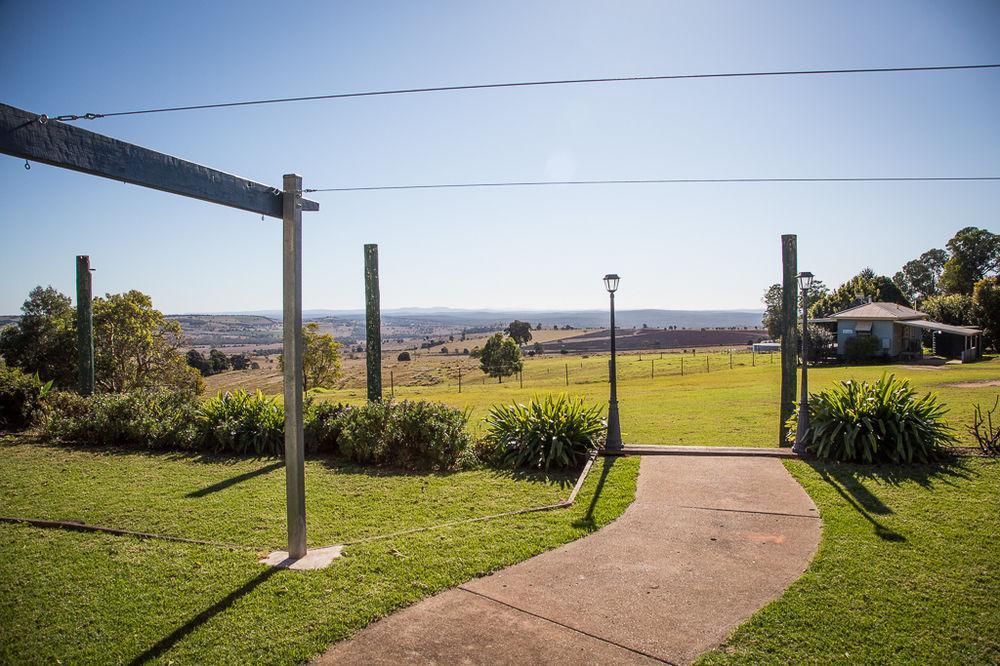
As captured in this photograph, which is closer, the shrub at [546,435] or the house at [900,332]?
the shrub at [546,435]

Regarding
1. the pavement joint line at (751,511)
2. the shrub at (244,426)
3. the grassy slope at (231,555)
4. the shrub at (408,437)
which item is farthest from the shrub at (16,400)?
the pavement joint line at (751,511)

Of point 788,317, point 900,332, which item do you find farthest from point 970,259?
point 788,317

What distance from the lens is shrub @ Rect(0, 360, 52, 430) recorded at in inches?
529

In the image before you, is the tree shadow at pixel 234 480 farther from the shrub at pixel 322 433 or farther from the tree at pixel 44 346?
the tree at pixel 44 346

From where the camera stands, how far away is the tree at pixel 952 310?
43516 millimetres

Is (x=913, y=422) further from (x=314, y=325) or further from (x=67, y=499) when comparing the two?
(x=314, y=325)

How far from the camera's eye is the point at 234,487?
27.6ft

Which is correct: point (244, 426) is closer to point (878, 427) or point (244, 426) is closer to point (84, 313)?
point (84, 313)

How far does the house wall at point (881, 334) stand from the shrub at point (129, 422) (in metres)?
38.1

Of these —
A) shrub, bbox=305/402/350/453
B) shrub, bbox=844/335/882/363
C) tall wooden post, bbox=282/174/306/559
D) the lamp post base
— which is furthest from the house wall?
tall wooden post, bbox=282/174/306/559

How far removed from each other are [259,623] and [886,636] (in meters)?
4.55

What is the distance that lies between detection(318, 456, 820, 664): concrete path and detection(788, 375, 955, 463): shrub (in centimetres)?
255

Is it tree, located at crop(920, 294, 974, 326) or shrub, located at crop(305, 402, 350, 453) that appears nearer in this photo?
shrub, located at crop(305, 402, 350, 453)

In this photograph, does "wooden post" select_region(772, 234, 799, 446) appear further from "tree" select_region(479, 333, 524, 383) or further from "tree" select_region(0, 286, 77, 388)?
"tree" select_region(479, 333, 524, 383)
